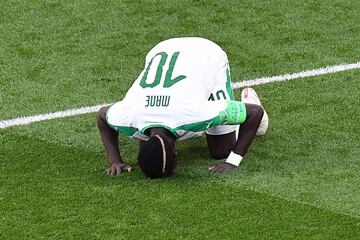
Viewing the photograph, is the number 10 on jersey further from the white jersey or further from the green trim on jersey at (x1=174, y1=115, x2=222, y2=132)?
the green trim on jersey at (x1=174, y1=115, x2=222, y2=132)

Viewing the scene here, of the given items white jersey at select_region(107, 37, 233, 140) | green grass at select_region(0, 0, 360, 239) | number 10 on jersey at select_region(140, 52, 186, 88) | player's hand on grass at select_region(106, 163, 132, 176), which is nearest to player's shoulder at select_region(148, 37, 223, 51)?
white jersey at select_region(107, 37, 233, 140)

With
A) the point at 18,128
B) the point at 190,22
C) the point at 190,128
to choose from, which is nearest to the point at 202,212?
the point at 190,128

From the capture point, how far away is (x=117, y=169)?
7707 mm

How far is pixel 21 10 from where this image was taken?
11008 millimetres

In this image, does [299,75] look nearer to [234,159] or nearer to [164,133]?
[234,159]

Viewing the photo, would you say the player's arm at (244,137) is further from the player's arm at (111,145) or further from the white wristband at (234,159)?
the player's arm at (111,145)

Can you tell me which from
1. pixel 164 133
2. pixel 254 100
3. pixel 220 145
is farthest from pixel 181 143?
pixel 164 133

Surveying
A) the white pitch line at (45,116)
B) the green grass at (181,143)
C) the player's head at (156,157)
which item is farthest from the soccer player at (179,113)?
the white pitch line at (45,116)

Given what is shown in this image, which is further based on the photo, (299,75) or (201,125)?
(299,75)

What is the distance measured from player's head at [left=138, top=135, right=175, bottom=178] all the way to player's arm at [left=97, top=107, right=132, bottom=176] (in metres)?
0.26

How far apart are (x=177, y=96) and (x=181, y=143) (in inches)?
33.0

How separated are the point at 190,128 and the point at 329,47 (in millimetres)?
2907

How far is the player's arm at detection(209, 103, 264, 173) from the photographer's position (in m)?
7.67

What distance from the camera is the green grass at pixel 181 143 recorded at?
696 centimetres
